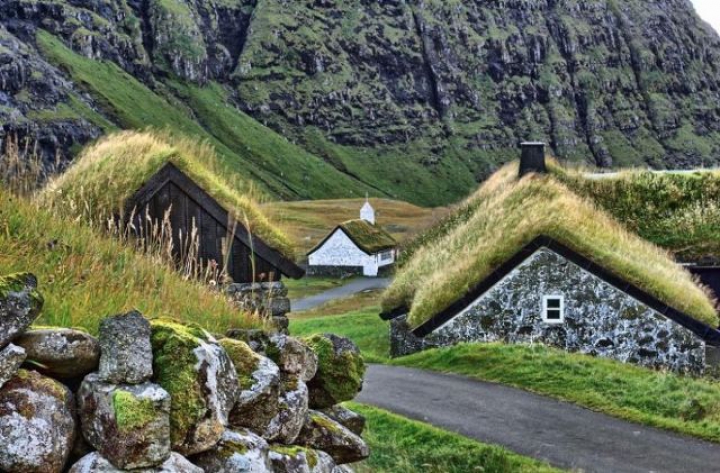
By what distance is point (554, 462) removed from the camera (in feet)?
37.7

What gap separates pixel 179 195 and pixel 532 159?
839 inches

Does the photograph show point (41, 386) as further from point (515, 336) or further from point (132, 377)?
point (515, 336)

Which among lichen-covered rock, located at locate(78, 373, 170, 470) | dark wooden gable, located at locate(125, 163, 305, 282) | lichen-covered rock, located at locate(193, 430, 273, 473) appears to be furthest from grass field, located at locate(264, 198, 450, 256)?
lichen-covered rock, located at locate(78, 373, 170, 470)

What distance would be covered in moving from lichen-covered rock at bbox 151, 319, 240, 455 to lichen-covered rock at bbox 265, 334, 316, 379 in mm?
1148

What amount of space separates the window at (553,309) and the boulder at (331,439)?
1640cm

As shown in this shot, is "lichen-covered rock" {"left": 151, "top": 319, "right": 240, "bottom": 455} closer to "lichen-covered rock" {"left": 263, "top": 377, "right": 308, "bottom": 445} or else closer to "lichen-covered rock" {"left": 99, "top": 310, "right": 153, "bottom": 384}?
"lichen-covered rock" {"left": 99, "top": 310, "right": 153, "bottom": 384}

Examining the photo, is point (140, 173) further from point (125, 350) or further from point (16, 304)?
point (16, 304)

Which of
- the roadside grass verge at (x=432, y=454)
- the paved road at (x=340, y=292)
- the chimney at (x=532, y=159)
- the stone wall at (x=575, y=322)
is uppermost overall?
the chimney at (x=532, y=159)

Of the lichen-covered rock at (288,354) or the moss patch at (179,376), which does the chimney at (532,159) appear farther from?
the moss patch at (179,376)

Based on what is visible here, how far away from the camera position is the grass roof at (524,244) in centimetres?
2244

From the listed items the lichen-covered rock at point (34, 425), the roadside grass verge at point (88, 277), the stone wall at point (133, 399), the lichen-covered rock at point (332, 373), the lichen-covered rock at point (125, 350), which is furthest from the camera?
the lichen-covered rock at point (332, 373)

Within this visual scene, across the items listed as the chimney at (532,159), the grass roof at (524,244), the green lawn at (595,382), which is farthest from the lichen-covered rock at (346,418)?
the chimney at (532,159)

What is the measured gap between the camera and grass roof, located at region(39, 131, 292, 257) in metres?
10.2

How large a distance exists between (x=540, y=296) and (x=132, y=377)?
19.2m
